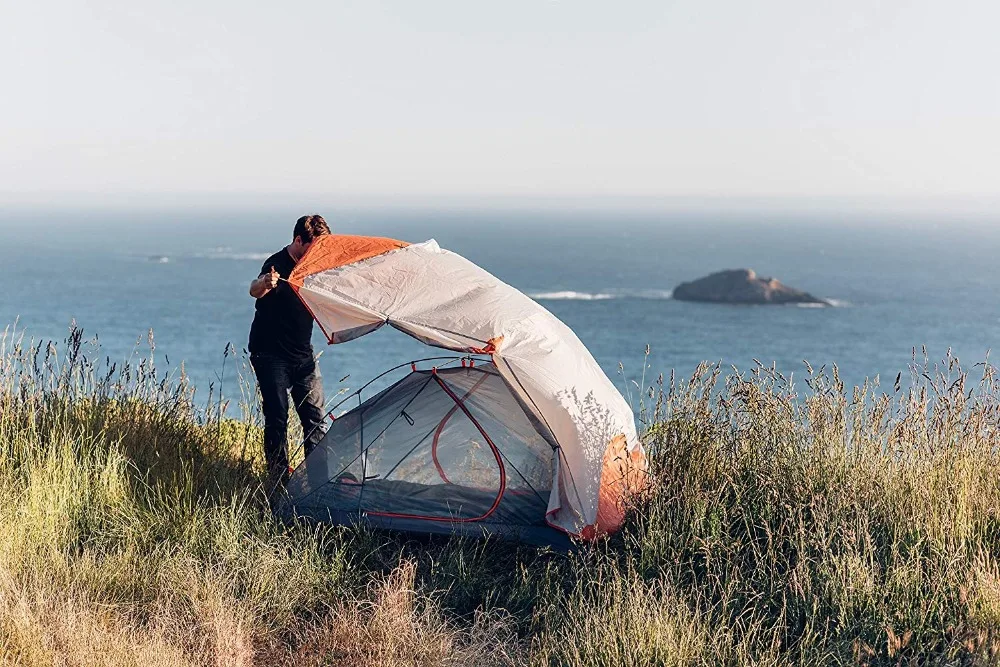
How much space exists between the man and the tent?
29cm

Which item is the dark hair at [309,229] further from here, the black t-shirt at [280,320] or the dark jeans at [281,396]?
the dark jeans at [281,396]

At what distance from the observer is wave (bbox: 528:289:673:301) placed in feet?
354

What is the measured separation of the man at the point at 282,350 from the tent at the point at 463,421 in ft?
0.96

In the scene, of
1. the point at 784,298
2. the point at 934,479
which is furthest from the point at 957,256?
the point at 934,479

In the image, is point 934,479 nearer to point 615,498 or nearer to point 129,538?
point 615,498

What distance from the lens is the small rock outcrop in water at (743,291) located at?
102938mm

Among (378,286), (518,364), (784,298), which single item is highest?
(378,286)

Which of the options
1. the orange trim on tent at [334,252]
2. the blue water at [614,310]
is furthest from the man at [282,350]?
the blue water at [614,310]

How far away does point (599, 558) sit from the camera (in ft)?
18.4

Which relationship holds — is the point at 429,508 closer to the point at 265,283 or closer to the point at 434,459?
the point at 434,459

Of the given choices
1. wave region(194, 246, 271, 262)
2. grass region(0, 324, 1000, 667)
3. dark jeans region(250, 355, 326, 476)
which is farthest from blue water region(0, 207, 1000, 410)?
grass region(0, 324, 1000, 667)

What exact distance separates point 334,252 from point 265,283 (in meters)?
0.56

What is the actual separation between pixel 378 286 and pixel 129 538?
7.24 ft

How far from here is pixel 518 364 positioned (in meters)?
6.24
